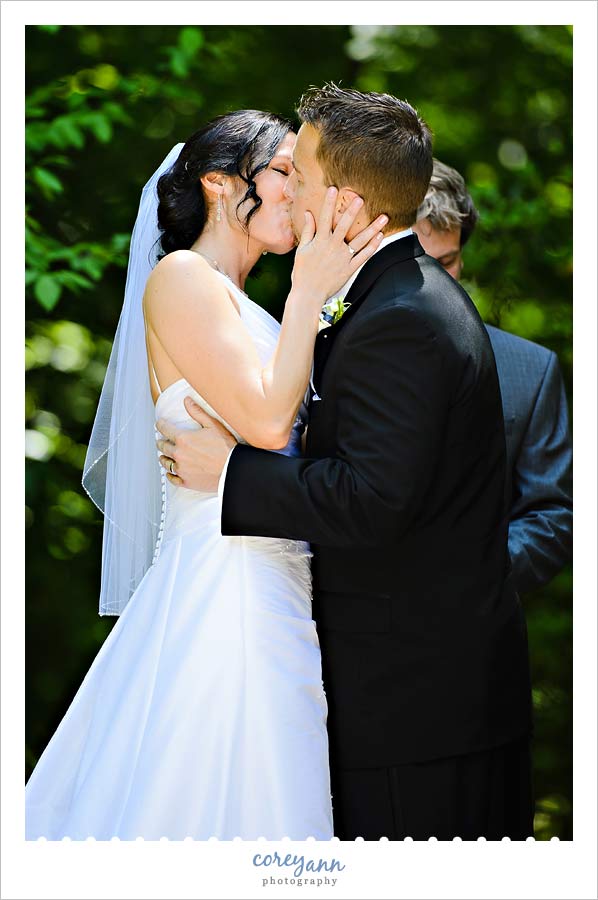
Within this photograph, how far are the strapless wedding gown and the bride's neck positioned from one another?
15.3 inches

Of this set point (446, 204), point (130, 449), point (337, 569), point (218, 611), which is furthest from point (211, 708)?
point (446, 204)

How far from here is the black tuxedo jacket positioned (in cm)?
249

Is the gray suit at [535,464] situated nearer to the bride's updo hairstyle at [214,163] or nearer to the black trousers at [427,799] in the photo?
the black trousers at [427,799]

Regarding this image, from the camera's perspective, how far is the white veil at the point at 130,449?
321cm

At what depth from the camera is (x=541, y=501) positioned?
11.4 feet

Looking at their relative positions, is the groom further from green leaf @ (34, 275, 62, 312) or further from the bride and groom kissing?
green leaf @ (34, 275, 62, 312)

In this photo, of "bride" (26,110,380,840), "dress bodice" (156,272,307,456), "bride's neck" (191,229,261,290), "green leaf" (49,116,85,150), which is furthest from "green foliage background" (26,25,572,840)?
"dress bodice" (156,272,307,456)

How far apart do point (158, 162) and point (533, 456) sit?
9.03 feet

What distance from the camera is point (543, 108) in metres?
6.00

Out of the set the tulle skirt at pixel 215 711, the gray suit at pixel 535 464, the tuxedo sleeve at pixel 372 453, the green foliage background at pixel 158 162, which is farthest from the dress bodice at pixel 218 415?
the green foliage background at pixel 158 162

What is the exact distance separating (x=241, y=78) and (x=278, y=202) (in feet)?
9.88

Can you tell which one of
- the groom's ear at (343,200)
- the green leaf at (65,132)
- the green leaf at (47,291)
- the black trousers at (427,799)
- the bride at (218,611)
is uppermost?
the green leaf at (65,132)

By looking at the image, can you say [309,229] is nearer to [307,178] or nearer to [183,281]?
[307,178]

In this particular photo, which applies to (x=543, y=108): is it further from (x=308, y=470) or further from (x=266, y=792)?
(x=266, y=792)
